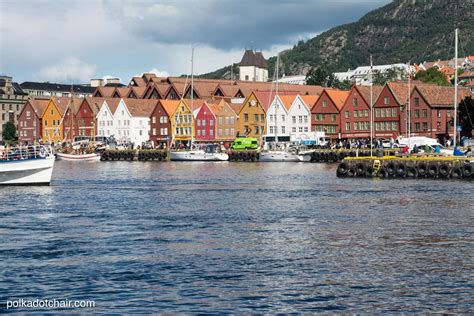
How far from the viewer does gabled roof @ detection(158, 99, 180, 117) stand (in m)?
174

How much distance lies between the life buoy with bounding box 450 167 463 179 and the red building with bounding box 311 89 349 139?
7668cm

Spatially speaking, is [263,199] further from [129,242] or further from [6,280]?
[6,280]

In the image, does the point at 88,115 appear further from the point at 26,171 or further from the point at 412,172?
the point at 26,171

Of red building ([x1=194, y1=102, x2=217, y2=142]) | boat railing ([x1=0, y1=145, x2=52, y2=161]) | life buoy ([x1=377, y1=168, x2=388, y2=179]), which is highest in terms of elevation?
red building ([x1=194, y1=102, x2=217, y2=142])

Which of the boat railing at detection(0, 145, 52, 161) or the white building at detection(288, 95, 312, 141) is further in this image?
the white building at detection(288, 95, 312, 141)

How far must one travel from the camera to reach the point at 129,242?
37.0m

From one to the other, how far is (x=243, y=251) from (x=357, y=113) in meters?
119

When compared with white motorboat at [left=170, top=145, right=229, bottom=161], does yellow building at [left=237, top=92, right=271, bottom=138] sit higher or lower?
higher

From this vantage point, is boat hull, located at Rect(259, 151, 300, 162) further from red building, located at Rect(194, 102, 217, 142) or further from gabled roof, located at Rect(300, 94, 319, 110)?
red building, located at Rect(194, 102, 217, 142)

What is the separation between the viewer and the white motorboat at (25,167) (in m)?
68.1

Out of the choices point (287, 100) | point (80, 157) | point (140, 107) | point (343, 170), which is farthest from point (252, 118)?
point (343, 170)

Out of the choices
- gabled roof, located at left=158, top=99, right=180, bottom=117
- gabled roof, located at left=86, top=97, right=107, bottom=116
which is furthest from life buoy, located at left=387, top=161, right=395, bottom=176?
gabled roof, located at left=86, top=97, right=107, bottom=116

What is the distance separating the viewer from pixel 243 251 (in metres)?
34.5

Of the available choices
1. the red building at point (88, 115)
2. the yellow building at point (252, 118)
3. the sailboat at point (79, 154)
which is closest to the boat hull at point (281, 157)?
the yellow building at point (252, 118)
